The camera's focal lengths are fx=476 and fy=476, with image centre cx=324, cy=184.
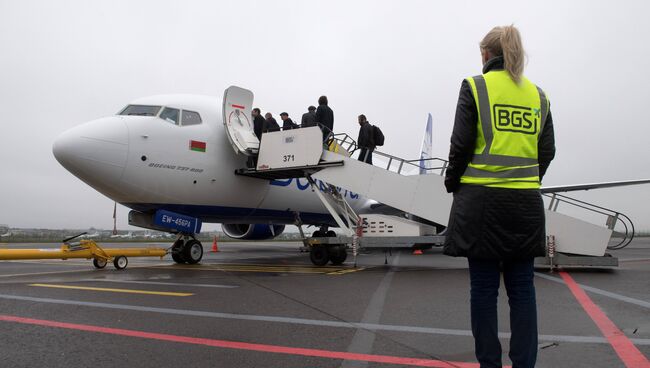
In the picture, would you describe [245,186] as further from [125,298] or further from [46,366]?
[46,366]

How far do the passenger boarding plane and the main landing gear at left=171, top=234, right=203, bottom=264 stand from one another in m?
0.02

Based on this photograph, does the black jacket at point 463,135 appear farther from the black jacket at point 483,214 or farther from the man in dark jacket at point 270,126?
the man in dark jacket at point 270,126

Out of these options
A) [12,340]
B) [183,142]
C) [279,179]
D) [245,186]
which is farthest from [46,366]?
[279,179]

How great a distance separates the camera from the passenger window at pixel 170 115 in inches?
413

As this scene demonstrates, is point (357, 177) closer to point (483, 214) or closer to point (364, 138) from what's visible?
point (364, 138)

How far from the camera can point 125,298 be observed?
18.7ft

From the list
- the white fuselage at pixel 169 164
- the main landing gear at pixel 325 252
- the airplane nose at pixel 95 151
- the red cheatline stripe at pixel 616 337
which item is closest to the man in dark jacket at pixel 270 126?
the white fuselage at pixel 169 164

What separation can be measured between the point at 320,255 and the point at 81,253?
16.3 feet

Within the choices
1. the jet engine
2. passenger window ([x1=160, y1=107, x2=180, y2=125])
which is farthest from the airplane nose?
the jet engine

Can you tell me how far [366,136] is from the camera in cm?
1182

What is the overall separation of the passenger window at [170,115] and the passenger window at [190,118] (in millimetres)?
163

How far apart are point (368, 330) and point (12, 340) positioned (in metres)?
2.79

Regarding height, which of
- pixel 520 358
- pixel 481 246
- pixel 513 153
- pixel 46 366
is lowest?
pixel 46 366

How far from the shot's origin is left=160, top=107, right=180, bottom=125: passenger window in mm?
10500
